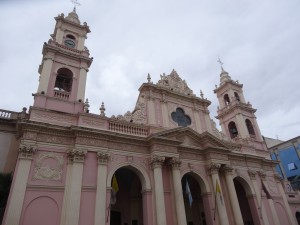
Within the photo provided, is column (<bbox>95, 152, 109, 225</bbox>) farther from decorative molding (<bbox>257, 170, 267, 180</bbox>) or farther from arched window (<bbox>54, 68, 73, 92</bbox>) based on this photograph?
decorative molding (<bbox>257, 170, 267, 180</bbox>)

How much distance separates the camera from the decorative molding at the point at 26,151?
11.3 meters

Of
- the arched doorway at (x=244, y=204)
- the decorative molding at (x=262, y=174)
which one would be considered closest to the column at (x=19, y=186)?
the arched doorway at (x=244, y=204)

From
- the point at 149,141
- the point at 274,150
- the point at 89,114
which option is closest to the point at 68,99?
the point at 89,114

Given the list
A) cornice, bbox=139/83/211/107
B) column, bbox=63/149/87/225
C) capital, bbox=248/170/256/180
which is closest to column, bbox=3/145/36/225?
column, bbox=63/149/87/225

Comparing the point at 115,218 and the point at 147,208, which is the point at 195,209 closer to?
the point at 147,208

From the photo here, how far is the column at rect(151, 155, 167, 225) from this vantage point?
12.5 metres

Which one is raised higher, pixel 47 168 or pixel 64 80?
pixel 64 80

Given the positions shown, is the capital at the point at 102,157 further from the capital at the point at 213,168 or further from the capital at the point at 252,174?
the capital at the point at 252,174

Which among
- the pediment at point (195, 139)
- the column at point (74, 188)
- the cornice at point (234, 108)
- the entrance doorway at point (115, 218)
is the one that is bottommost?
the entrance doorway at point (115, 218)

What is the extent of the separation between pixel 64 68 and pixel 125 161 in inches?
292

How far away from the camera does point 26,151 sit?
1143 centimetres

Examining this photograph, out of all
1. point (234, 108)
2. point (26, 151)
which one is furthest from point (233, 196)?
point (26, 151)

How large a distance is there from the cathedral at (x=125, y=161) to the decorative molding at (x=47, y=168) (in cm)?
5

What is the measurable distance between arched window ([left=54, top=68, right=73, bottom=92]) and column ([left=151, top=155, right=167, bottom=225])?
7533 mm
